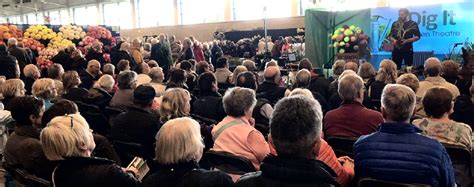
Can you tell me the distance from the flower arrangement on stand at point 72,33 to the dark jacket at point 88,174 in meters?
7.80

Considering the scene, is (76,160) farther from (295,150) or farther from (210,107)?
(210,107)

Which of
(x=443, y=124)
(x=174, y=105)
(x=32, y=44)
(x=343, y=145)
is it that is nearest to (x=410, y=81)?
(x=443, y=124)

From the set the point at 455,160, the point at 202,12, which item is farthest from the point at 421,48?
the point at 202,12

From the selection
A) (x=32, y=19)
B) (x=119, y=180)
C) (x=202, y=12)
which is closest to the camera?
(x=119, y=180)

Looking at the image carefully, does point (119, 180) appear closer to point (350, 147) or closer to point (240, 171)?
point (240, 171)

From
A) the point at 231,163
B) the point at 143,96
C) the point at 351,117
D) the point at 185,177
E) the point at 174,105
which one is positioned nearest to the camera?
the point at 185,177

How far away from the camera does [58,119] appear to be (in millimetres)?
2424

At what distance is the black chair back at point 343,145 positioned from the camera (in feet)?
9.68

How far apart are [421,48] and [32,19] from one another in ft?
107

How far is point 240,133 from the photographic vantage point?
9.46 ft

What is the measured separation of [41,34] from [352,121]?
7773 millimetres

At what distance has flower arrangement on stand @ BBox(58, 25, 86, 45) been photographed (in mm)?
9469

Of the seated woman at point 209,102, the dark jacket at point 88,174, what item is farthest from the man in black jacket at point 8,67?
the dark jacket at point 88,174

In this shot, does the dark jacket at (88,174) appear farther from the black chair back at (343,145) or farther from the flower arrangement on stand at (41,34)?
the flower arrangement on stand at (41,34)
